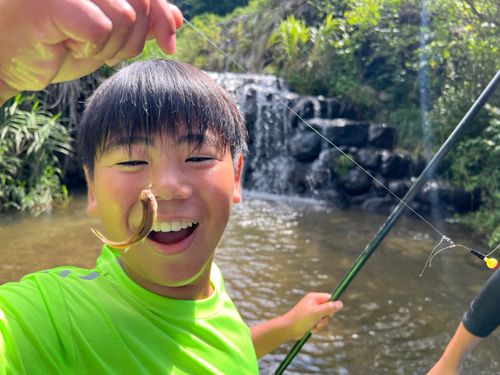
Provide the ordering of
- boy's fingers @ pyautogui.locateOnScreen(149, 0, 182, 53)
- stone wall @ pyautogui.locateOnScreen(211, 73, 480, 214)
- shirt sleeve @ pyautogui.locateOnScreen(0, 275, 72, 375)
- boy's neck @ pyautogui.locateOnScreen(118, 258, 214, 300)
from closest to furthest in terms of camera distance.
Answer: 1. boy's fingers @ pyautogui.locateOnScreen(149, 0, 182, 53)
2. shirt sleeve @ pyautogui.locateOnScreen(0, 275, 72, 375)
3. boy's neck @ pyautogui.locateOnScreen(118, 258, 214, 300)
4. stone wall @ pyautogui.locateOnScreen(211, 73, 480, 214)

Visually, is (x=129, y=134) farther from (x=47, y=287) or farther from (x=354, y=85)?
(x=354, y=85)

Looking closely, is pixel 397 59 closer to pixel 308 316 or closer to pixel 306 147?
pixel 306 147

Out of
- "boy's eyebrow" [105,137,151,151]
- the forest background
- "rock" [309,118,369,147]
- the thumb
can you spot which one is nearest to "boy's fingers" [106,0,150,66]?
"boy's eyebrow" [105,137,151,151]

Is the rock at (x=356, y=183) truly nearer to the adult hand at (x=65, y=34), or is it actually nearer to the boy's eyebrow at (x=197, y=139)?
A: the boy's eyebrow at (x=197, y=139)

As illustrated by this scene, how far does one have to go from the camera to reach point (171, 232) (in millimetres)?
1118

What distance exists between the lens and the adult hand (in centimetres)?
69

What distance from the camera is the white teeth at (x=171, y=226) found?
1080 mm

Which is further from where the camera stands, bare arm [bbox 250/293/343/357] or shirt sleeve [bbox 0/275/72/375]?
bare arm [bbox 250/293/343/357]

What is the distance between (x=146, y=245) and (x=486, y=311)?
188cm

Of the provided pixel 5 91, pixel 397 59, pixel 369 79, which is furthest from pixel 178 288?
pixel 369 79

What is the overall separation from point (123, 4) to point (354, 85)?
967 centimetres

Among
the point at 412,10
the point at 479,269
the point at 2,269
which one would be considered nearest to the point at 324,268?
the point at 479,269

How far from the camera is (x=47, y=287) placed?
1.02 metres

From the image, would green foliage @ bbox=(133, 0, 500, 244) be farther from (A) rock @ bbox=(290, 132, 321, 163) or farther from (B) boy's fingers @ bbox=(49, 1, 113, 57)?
(B) boy's fingers @ bbox=(49, 1, 113, 57)
